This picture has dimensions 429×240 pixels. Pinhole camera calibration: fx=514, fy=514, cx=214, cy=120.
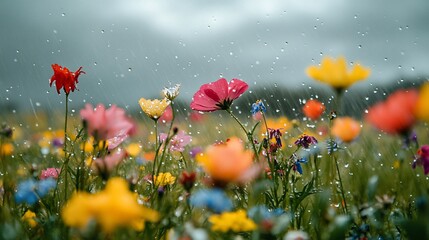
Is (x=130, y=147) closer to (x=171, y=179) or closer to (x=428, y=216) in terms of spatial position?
(x=171, y=179)

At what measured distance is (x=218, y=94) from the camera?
4.41ft

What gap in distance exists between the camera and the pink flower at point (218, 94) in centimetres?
132

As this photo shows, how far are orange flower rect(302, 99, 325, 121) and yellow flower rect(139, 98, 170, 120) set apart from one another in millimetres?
869

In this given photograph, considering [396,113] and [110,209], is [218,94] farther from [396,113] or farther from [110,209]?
[110,209]

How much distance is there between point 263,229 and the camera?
0.66m

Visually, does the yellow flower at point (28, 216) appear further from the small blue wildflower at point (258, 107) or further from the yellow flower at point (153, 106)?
the small blue wildflower at point (258, 107)

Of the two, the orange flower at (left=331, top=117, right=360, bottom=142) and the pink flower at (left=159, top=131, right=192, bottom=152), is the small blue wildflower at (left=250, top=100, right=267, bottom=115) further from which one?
the orange flower at (left=331, top=117, right=360, bottom=142)

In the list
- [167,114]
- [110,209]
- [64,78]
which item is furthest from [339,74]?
[167,114]

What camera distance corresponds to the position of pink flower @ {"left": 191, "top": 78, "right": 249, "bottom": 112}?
4.34 ft

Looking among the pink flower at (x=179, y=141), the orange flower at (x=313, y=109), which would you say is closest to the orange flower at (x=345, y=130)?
the pink flower at (x=179, y=141)

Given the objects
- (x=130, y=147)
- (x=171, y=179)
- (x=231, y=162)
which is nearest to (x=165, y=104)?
(x=171, y=179)

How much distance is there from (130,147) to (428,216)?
190 centimetres

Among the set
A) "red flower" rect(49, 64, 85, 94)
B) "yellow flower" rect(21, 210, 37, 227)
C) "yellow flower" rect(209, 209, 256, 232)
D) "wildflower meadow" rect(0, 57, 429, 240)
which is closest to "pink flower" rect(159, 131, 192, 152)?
"wildflower meadow" rect(0, 57, 429, 240)

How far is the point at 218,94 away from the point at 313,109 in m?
0.90
